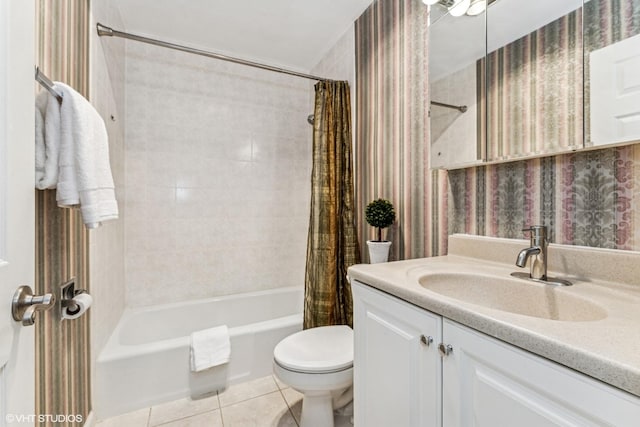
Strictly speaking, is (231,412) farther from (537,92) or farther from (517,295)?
(537,92)

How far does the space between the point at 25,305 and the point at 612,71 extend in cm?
159

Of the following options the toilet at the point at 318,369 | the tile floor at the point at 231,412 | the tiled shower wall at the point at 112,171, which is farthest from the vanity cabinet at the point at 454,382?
the tiled shower wall at the point at 112,171

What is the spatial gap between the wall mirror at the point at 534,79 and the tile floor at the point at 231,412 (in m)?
1.55

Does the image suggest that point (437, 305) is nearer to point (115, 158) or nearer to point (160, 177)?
point (115, 158)

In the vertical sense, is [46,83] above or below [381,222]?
above

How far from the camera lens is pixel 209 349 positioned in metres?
1.74

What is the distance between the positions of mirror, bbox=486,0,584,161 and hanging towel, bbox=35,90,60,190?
156 centimetres

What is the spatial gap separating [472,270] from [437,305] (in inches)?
16.6

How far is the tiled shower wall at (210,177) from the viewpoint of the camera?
216 cm

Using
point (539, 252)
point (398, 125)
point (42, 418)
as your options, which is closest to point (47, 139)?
point (42, 418)

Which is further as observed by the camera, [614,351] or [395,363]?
[395,363]

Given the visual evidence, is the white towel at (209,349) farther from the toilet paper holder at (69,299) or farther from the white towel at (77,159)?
the white towel at (77,159)

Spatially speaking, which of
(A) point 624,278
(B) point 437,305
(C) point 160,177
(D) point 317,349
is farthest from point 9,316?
(C) point 160,177

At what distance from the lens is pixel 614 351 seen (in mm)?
463
